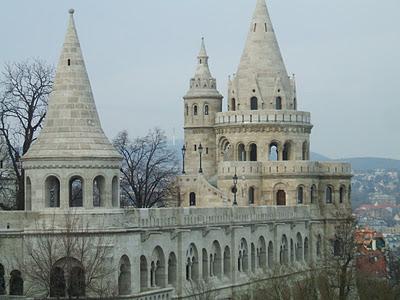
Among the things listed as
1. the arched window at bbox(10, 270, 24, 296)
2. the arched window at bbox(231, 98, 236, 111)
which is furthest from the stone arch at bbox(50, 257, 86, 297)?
the arched window at bbox(231, 98, 236, 111)

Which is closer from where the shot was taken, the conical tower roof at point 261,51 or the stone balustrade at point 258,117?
the stone balustrade at point 258,117

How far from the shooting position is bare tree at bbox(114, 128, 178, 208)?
7700 cm

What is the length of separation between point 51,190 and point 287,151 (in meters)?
37.0

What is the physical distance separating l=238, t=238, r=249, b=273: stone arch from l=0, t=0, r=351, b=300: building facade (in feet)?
0.26

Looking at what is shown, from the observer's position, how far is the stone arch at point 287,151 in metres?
86.1

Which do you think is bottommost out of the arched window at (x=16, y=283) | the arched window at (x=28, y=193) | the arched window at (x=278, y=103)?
the arched window at (x=16, y=283)

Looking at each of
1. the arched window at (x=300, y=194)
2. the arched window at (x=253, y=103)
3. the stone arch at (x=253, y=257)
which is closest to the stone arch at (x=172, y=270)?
the stone arch at (x=253, y=257)

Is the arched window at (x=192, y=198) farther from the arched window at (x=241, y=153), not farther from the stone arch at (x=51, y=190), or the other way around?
the stone arch at (x=51, y=190)

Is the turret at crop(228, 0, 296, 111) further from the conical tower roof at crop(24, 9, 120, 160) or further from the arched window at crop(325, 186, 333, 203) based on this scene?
the conical tower roof at crop(24, 9, 120, 160)

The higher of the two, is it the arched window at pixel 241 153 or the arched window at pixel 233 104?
the arched window at pixel 233 104

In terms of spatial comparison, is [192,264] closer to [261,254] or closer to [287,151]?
[261,254]

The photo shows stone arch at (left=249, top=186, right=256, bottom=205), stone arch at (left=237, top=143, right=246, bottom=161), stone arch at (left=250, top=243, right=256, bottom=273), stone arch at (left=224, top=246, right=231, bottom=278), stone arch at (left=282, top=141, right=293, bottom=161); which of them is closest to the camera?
stone arch at (left=224, top=246, right=231, bottom=278)

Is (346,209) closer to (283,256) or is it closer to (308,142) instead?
(308,142)

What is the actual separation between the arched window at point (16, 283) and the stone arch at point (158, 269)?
18.8 feet
